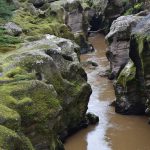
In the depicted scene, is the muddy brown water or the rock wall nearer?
the muddy brown water

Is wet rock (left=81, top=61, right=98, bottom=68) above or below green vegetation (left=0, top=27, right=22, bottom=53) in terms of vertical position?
below

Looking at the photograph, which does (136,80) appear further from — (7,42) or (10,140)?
(10,140)

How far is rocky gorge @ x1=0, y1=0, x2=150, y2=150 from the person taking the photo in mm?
22312

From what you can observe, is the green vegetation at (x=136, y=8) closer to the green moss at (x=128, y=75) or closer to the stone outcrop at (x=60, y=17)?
the stone outcrop at (x=60, y=17)

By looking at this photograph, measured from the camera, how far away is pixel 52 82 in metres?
27.8

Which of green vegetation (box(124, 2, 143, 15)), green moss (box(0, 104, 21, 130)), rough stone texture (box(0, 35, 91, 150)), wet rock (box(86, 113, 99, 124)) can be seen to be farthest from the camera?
green vegetation (box(124, 2, 143, 15))

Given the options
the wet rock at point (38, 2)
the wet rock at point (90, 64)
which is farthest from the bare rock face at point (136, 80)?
the wet rock at point (38, 2)

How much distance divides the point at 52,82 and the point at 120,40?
527 inches

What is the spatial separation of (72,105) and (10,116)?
9837mm

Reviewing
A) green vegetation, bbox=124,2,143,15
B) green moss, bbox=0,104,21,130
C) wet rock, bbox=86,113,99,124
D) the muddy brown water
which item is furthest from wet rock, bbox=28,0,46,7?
green moss, bbox=0,104,21,130

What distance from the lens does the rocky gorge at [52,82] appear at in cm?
2231

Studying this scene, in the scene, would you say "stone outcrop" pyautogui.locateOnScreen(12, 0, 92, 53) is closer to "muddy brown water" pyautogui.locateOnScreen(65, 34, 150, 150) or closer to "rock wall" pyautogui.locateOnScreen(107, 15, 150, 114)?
"muddy brown water" pyautogui.locateOnScreen(65, 34, 150, 150)

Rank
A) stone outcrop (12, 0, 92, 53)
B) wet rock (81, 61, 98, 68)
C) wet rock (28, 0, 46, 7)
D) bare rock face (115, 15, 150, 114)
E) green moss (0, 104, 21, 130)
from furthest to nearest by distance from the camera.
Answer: wet rock (28, 0, 46, 7), stone outcrop (12, 0, 92, 53), wet rock (81, 61, 98, 68), bare rock face (115, 15, 150, 114), green moss (0, 104, 21, 130)

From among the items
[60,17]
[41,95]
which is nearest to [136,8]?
[60,17]
